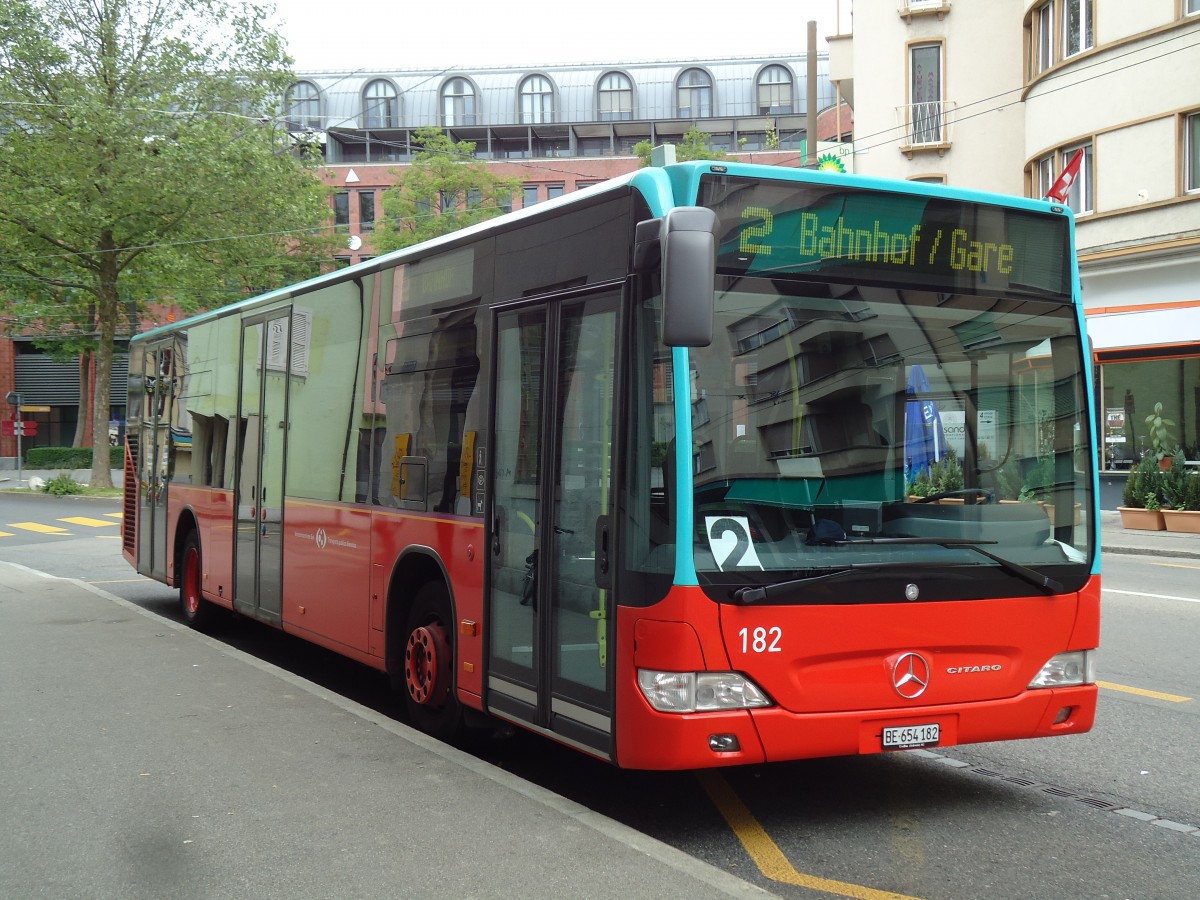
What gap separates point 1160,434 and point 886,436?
68.9 feet

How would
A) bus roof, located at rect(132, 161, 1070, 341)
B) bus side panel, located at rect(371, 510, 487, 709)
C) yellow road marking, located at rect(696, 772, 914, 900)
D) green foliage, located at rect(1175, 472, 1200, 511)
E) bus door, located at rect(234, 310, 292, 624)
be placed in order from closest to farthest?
yellow road marking, located at rect(696, 772, 914, 900), bus roof, located at rect(132, 161, 1070, 341), bus side panel, located at rect(371, 510, 487, 709), bus door, located at rect(234, 310, 292, 624), green foliage, located at rect(1175, 472, 1200, 511)

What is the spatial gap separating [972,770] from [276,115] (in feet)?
125

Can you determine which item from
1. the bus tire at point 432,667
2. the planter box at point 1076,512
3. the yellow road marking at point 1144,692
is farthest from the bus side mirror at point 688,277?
the yellow road marking at point 1144,692

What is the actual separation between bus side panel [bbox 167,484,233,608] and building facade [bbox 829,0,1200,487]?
63.9ft

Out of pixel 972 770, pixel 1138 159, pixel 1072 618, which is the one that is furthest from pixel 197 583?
pixel 1138 159

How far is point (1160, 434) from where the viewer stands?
966 inches

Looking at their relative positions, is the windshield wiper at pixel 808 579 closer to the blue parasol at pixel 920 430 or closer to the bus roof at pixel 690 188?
the blue parasol at pixel 920 430

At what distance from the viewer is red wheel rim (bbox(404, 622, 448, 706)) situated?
727 cm

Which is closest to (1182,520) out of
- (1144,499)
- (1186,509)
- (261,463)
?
(1186,509)

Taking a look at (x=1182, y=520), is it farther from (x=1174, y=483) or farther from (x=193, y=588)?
(x=193, y=588)

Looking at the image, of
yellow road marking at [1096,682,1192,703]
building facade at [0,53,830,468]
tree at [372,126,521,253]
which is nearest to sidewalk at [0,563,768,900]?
yellow road marking at [1096,682,1192,703]

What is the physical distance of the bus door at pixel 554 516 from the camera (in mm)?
5684

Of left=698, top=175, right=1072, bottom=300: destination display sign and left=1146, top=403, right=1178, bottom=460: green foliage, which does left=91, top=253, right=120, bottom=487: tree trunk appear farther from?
left=698, top=175, right=1072, bottom=300: destination display sign

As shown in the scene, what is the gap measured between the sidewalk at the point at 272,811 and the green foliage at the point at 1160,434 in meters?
20.2
